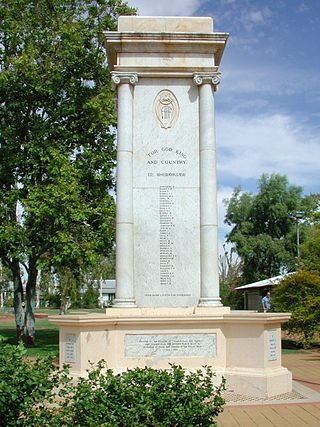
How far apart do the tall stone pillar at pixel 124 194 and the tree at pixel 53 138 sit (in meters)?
9.15

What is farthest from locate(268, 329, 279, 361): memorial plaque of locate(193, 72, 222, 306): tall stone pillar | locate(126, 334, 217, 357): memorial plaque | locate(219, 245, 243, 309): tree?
locate(219, 245, 243, 309): tree

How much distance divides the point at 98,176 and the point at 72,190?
86.8 inches

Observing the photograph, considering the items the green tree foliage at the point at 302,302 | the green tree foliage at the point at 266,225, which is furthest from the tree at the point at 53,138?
the green tree foliage at the point at 266,225

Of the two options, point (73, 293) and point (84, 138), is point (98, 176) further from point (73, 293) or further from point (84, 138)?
point (73, 293)

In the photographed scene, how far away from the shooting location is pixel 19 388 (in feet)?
19.4

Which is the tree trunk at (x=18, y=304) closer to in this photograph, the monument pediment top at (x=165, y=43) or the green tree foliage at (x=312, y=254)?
the green tree foliage at (x=312, y=254)

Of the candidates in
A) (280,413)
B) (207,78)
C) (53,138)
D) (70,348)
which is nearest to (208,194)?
(207,78)

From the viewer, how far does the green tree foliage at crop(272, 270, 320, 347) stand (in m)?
20.4

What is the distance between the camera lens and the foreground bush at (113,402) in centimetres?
580

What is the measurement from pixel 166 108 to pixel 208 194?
6.84 feet

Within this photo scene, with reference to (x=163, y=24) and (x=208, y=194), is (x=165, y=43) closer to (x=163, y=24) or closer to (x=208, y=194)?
(x=163, y=24)

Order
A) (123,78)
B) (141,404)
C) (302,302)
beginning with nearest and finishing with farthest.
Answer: (141,404) → (123,78) → (302,302)

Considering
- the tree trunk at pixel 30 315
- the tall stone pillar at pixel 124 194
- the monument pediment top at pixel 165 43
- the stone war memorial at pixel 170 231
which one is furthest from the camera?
the tree trunk at pixel 30 315

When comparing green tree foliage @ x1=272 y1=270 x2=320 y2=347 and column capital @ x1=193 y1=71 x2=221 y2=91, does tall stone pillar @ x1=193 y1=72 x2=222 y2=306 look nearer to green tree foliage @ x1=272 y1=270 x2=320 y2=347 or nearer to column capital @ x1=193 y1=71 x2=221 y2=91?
column capital @ x1=193 y1=71 x2=221 y2=91
